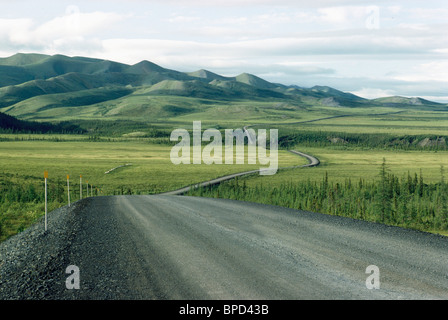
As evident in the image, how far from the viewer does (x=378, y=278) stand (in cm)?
1058

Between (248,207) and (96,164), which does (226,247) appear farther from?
(96,164)

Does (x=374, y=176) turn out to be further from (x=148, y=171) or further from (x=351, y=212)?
(x=351, y=212)

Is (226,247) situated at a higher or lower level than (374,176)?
higher

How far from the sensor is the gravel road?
9.70 m

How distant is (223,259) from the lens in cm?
1209

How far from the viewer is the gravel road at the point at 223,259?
9.70m

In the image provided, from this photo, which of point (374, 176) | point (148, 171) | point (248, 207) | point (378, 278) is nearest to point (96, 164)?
point (148, 171)

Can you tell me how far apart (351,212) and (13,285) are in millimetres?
19309

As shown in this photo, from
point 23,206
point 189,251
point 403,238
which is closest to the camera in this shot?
point 189,251

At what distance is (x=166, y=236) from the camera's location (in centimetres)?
1534

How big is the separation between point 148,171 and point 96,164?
16314 mm
